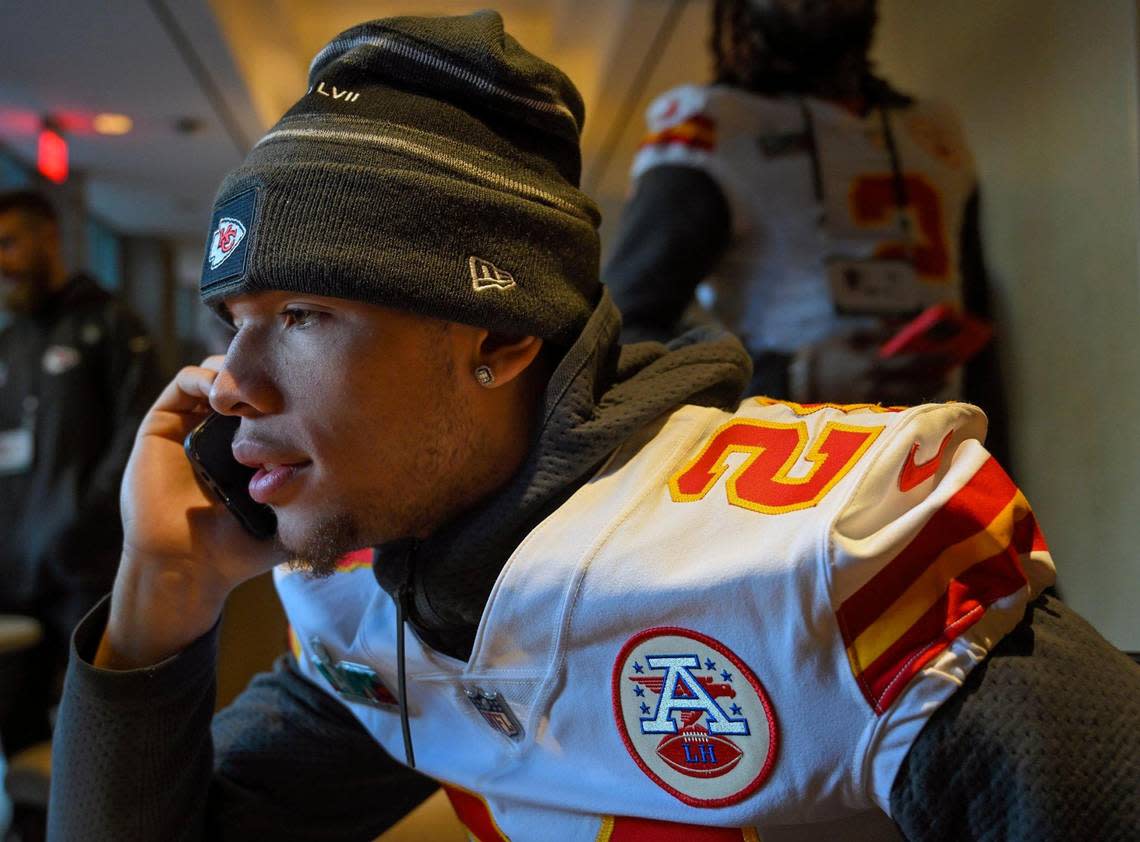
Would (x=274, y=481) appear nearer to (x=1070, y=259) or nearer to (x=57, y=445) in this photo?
(x=1070, y=259)

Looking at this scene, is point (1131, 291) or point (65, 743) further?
point (1131, 291)

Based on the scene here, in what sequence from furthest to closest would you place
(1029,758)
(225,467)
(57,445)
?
(57,445)
(225,467)
(1029,758)

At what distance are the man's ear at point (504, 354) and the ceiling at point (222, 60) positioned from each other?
10.4ft

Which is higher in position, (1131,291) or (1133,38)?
(1133,38)

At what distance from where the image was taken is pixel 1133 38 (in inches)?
41.1

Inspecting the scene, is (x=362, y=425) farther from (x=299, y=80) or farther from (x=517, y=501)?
(x=299, y=80)

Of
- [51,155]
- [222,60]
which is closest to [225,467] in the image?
[222,60]

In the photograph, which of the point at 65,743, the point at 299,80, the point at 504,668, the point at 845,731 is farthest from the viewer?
the point at 299,80

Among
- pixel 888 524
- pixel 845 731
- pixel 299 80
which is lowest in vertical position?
pixel 299 80

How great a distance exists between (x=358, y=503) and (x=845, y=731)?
0.38 metres

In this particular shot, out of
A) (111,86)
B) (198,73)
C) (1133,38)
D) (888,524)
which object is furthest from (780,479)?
(111,86)

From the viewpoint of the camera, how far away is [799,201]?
1284mm

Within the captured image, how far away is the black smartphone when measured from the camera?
2.93 feet

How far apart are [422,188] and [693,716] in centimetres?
41
